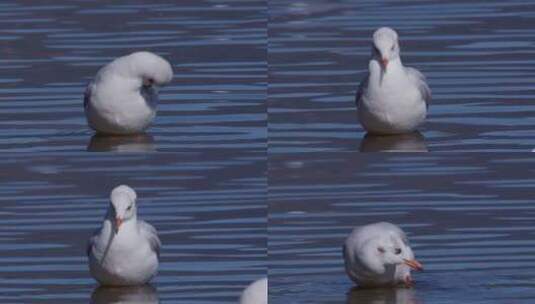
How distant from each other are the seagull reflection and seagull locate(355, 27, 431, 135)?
1.26 meters

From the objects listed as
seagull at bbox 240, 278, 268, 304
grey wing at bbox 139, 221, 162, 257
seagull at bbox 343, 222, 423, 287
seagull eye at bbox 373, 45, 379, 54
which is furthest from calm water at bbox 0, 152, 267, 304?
seagull eye at bbox 373, 45, 379, 54

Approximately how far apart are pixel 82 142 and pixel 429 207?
141 centimetres

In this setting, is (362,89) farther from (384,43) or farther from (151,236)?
(151,236)

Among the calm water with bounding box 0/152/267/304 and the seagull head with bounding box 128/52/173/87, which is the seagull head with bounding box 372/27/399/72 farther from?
the seagull head with bounding box 128/52/173/87

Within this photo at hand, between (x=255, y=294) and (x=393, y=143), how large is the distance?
144 centimetres

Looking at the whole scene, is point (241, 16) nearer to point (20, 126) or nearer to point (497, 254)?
point (20, 126)

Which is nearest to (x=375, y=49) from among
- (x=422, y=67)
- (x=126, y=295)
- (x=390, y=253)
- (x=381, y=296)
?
(x=390, y=253)

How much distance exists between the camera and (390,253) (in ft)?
27.1

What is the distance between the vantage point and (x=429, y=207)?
909 cm

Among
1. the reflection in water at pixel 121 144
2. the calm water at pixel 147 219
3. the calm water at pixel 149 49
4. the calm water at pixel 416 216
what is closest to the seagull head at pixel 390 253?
the calm water at pixel 416 216

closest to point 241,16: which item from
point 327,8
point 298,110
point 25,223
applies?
point 327,8

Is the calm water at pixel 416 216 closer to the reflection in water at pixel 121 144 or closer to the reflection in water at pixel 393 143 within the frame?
the reflection in water at pixel 393 143

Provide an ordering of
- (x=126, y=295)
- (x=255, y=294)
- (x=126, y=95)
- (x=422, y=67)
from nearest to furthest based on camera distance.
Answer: (x=255, y=294) < (x=126, y=295) < (x=126, y=95) < (x=422, y=67)

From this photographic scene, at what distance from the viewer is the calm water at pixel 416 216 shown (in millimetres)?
8406
